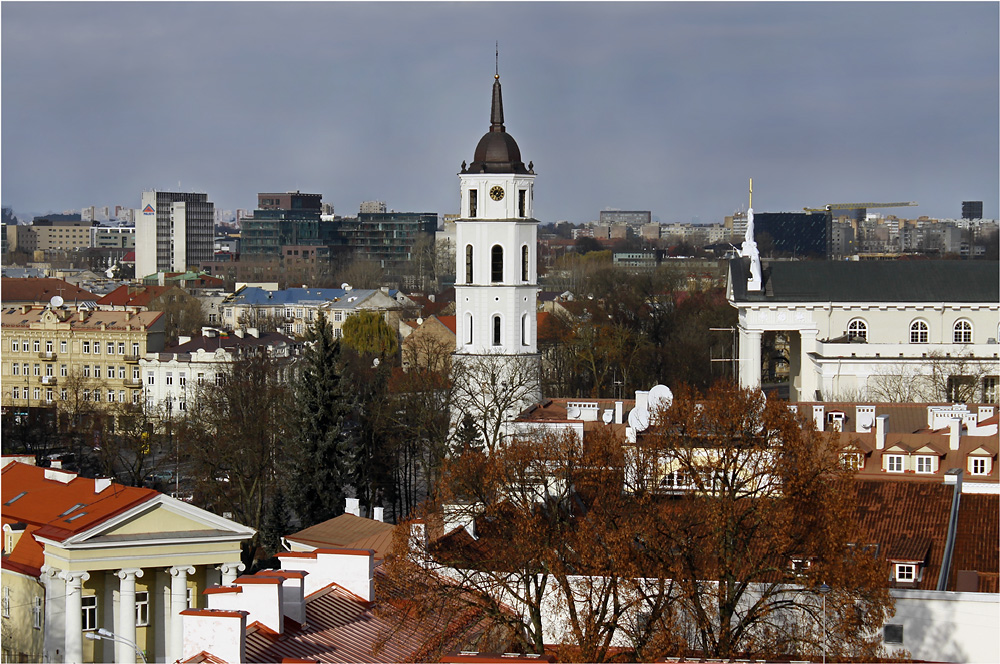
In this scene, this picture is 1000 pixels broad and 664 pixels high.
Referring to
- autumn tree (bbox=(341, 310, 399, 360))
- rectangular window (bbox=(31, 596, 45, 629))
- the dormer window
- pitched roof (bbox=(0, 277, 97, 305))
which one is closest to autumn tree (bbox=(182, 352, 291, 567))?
rectangular window (bbox=(31, 596, 45, 629))

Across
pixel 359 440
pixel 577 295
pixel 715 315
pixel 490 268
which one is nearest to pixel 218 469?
pixel 359 440

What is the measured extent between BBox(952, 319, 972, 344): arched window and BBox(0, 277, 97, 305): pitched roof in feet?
222

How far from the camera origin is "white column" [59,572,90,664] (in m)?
30.3

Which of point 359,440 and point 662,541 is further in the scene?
point 359,440

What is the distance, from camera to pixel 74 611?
30312mm

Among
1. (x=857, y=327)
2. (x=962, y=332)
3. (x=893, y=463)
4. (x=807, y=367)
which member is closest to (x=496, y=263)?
(x=807, y=367)

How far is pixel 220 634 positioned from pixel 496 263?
139 feet

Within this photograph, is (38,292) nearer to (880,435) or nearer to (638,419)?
(638,419)

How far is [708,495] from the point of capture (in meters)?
27.3

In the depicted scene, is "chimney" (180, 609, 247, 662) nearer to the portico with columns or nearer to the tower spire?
the portico with columns

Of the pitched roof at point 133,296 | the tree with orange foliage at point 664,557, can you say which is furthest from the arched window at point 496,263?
the pitched roof at point 133,296

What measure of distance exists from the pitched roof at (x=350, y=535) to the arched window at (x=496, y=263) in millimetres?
26240

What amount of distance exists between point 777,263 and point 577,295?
2106 inches

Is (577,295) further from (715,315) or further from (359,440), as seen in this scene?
(359,440)
